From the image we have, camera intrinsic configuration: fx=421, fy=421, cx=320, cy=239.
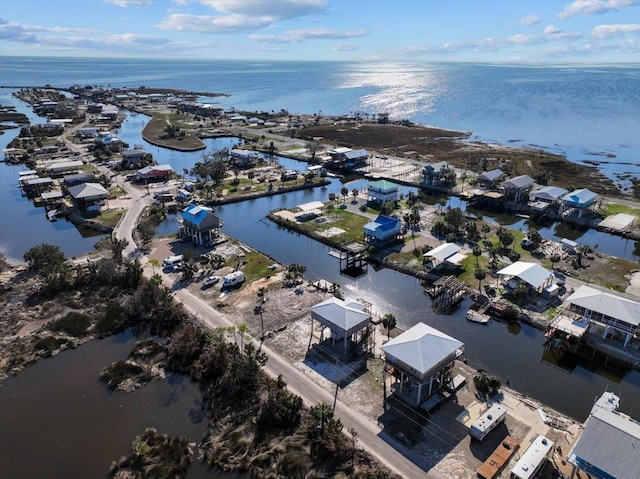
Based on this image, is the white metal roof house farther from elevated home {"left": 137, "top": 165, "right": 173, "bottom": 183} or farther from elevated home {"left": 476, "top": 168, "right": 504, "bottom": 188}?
elevated home {"left": 137, "top": 165, "right": 173, "bottom": 183}

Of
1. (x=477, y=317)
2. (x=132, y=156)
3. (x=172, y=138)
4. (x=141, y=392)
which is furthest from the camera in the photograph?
(x=172, y=138)

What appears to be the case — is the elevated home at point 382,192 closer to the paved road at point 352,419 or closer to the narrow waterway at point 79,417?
the paved road at point 352,419

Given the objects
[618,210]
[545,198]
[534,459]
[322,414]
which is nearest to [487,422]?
[534,459]

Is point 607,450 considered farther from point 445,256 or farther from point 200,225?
point 200,225

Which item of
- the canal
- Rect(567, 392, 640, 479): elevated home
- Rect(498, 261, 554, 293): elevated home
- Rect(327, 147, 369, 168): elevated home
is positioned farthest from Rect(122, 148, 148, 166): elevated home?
Rect(567, 392, 640, 479): elevated home

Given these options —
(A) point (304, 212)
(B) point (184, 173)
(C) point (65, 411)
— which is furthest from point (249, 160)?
Result: (C) point (65, 411)

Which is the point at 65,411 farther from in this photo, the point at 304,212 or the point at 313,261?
the point at 304,212
